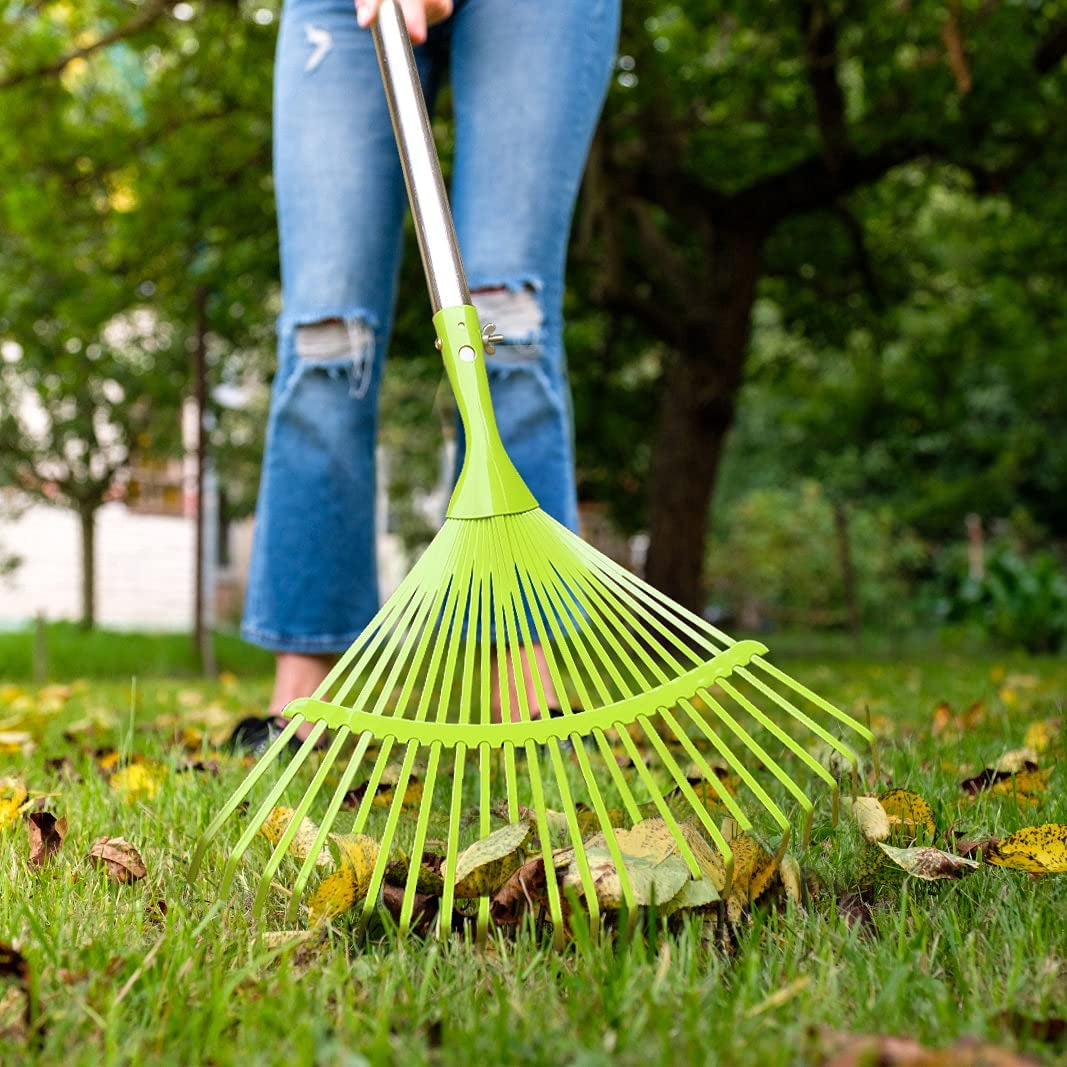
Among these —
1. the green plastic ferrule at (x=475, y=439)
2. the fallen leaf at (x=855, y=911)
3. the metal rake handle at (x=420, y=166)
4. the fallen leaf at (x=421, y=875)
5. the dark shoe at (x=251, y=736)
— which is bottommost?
the dark shoe at (x=251, y=736)

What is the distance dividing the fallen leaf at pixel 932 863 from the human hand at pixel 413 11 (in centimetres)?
123

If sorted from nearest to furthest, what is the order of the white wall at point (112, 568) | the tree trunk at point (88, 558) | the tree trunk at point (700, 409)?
the tree trunk at point (700, 409)
the tree trunk at point (88, 558)
the white wall at point (112, 568)

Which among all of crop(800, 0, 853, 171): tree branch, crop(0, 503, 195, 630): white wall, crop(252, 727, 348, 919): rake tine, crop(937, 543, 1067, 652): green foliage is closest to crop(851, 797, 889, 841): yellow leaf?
crop(252, 727, 348, 919): rake tine

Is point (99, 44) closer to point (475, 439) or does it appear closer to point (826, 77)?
point (826, 77)

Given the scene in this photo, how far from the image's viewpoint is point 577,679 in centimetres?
105

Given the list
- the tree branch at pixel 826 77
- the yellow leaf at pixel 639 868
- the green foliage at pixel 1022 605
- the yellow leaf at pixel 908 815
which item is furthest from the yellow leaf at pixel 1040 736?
the green foliage at pixel 1022 605

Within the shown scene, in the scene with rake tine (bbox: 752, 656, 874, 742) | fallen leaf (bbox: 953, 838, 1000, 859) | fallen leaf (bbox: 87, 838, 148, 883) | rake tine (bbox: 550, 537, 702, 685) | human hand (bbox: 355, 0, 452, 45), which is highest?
human hand (bbox: 355, 0, 452, 45)

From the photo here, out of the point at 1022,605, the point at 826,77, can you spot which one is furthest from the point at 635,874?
the point at 1022,605

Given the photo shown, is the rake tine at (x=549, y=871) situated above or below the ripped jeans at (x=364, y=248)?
below

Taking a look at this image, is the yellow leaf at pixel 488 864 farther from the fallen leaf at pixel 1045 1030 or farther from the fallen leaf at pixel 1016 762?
the fallen leaf at pixel 1016 762

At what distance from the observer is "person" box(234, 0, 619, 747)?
1794 mm

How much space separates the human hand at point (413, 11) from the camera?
1.47 meters

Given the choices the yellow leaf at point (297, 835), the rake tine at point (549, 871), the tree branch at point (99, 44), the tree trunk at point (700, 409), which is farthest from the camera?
the tree trunk at point (700, 409)

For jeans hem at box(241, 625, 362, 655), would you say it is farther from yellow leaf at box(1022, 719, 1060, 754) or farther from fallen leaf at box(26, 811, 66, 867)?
yellow leaf at box(1022, 719, 1060, 754)
